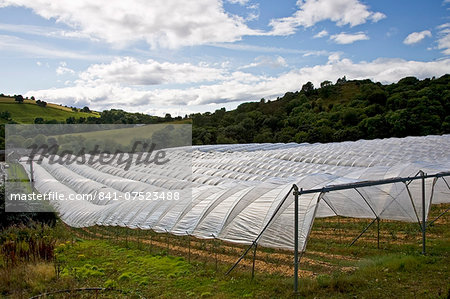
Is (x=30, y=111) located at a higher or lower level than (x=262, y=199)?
higher

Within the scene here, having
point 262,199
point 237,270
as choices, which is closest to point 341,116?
point 262,199

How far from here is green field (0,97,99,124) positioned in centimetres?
7219

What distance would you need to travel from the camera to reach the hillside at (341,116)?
5953 centimetres

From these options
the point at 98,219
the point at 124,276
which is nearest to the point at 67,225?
the point at 98,219

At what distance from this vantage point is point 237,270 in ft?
35.4

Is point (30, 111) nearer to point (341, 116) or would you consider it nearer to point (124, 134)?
point (124, 134)

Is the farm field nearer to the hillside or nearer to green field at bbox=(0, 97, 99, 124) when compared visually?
the hillside

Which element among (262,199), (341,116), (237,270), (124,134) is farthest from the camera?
(124,134)

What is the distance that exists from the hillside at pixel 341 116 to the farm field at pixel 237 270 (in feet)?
163

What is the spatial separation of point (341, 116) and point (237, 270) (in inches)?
2394

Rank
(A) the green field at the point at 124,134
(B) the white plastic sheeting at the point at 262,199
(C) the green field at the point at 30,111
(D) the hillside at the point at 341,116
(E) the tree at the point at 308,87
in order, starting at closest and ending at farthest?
(B) the white plastic sheeting at the point at 262,199 < (D) the hillside at the point at 341,116 < (A) the green field at the point at 124,134 < (C) the green field at the point at 30,111 < (E) the tree at the point at 308,87

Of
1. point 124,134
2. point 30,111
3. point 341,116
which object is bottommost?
point 124,134

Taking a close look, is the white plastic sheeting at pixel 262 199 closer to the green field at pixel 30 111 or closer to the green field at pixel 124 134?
the green field at pixel 124 134

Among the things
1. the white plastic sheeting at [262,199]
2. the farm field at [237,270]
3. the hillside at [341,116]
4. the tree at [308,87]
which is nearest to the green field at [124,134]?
the hillside at [341,116]
